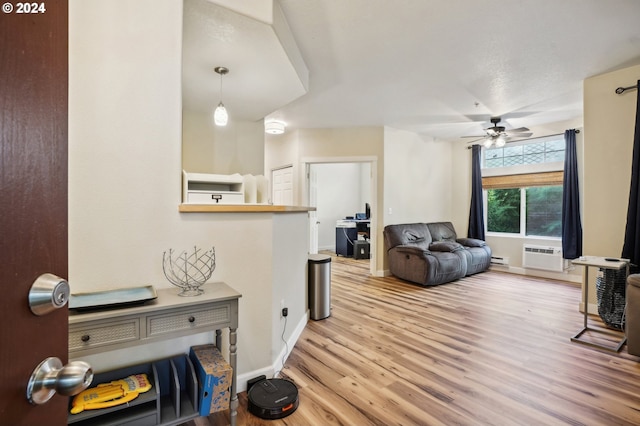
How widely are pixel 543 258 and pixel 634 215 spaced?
2483 millimetres

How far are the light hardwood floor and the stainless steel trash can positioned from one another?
12 cm

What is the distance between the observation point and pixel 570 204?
15.9ft

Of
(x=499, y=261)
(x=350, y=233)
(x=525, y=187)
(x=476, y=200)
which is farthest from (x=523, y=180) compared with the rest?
(x=350, y=233)

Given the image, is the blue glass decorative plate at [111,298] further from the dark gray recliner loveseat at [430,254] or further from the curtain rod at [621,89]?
the curtain rod at [621,89]

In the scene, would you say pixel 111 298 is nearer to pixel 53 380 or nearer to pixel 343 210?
pixel 53 380

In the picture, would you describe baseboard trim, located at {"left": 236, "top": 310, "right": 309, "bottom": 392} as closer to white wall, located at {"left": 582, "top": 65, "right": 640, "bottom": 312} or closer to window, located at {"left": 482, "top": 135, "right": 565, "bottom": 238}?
white wall, located at {"left": 582, "top": 65, "right": 640, "bottom": 312}

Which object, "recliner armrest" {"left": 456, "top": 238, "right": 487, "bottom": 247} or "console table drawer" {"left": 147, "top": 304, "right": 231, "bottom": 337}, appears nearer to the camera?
"console table drawer" {"left": 147, "top": 304, "right": 231, "bottom": 337}

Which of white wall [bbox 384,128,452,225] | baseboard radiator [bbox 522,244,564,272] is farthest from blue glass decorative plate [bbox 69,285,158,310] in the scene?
baseboard radiator [bbox 522,244,564,272]

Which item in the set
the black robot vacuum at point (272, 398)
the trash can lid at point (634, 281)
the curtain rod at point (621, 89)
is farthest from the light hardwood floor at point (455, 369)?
the curtain rod at point (621, 89)

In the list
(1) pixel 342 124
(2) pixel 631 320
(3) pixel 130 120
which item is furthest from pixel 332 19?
(2) pixel 631 320

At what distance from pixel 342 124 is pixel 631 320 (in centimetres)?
438

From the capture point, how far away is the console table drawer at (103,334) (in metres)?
1.29

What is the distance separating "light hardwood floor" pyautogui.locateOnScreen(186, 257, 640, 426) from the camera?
1833 millimetres

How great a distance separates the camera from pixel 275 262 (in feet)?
7.28
